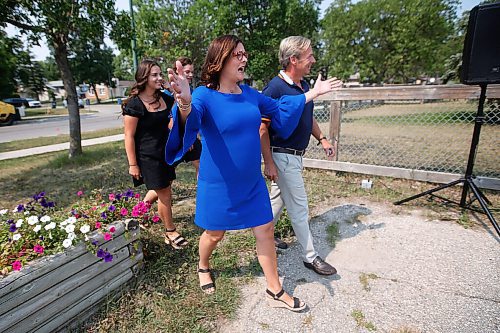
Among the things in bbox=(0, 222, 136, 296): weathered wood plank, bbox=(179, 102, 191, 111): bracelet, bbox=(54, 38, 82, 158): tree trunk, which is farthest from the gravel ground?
bbox=(54, 38, 82, 158): tree trunk

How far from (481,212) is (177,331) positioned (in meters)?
3.66

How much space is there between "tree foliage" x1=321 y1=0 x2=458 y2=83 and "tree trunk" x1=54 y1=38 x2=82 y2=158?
20.1m

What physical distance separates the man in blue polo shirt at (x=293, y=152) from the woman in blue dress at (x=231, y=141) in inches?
9.9

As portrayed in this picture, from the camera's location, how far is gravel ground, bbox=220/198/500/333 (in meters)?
2.07

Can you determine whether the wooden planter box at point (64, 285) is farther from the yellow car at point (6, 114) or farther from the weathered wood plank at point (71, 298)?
the yellow car at point (6, 114)

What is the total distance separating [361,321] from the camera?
209cm

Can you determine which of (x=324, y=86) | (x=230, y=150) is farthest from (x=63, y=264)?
(x=324, y=86)

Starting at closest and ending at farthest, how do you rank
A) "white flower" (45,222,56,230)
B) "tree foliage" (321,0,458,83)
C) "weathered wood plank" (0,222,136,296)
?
"weathered wood plank" (0,222,136,296) → "white flower" (45,222,56,230) → "tree foliage" (321,0,458,83)

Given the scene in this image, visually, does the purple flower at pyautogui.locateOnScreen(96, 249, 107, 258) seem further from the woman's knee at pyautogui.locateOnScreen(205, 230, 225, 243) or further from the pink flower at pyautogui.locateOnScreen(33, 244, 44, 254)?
the woman's knee at pyautogui.locateOnScreen(205, 230, 225, 243)

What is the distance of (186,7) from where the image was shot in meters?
17.5

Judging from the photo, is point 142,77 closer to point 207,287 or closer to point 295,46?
point 295,46

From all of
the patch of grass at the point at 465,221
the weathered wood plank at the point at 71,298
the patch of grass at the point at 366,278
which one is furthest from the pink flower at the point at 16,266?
the patch of grass at the point at 465,221

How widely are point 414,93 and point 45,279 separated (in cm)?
456

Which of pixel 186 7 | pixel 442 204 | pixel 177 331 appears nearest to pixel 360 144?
pixel 442 204
